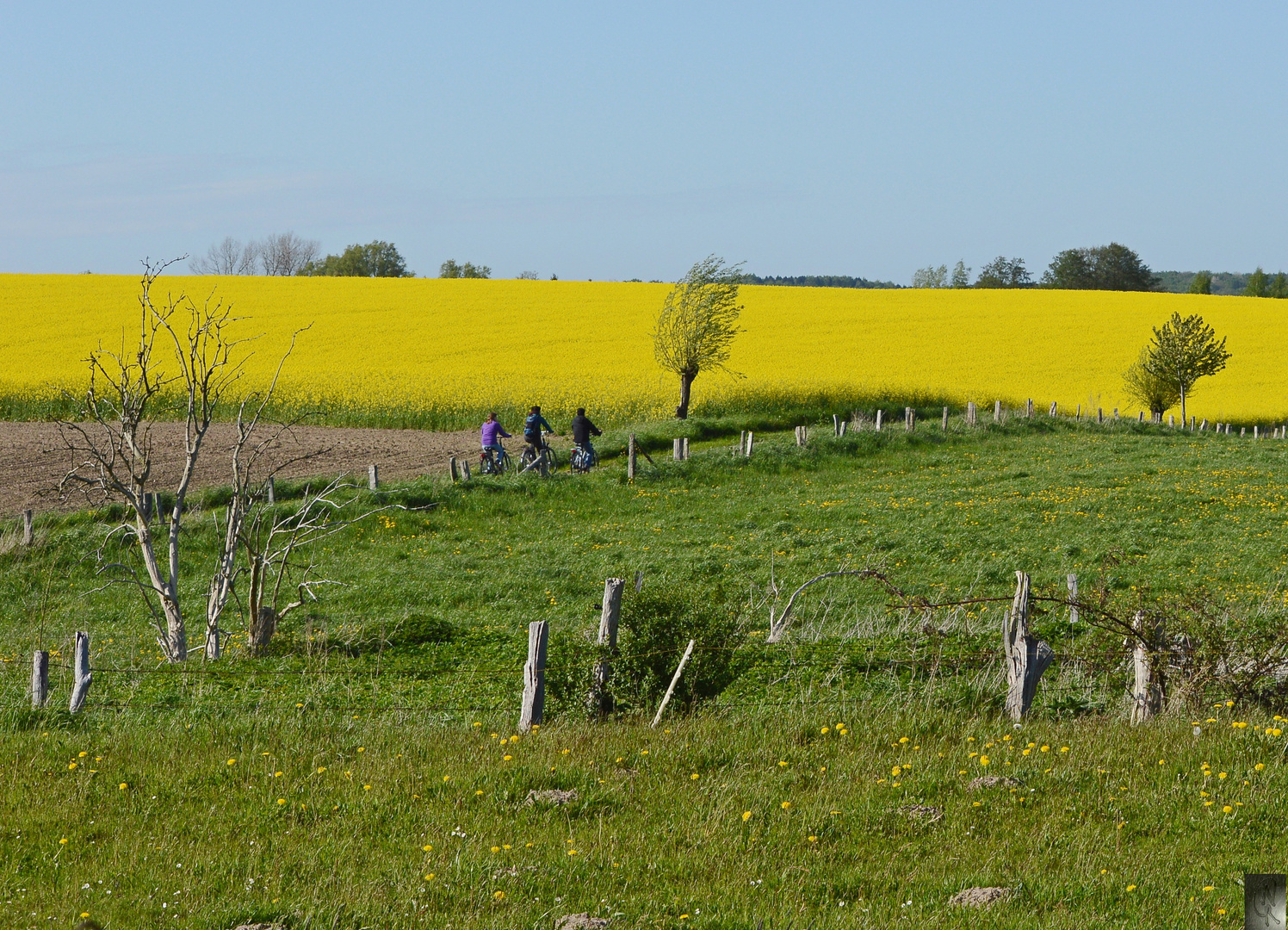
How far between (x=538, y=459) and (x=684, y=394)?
1311 centimetres

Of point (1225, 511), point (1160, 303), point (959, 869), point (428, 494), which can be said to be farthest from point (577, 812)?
point (1160, 303)

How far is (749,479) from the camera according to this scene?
1106 inches

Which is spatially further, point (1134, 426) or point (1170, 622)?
point (1134, 426)

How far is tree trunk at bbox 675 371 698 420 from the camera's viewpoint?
39250 millimetres

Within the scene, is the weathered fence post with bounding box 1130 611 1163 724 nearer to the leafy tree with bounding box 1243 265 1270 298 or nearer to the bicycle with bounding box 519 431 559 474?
the bicycle with bounding box 519 431 559 474

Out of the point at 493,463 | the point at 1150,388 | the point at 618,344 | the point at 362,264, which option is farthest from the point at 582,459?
the point at 362,264

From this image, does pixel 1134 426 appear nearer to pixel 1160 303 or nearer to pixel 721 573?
pixel 721 573

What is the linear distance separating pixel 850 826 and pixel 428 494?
1966 cm

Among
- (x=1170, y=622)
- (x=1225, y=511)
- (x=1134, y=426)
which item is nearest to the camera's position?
(x=1170, y=622)

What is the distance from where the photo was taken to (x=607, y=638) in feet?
32.9

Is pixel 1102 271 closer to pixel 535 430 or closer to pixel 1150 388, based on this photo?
pixel 1150 388

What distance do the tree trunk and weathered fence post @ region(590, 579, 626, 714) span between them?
28586 millimetres

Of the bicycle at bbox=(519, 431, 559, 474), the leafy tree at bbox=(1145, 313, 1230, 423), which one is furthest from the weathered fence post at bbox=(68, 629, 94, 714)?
the leafy tree at bbox=(1145, 313, 1230, 423)

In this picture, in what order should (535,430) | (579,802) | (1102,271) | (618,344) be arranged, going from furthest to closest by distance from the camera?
(1102,271), (618,344), (535,430), (579,802)
